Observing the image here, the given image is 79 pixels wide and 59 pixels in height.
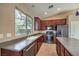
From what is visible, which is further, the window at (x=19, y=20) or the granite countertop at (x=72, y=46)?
the window at (x=19, y=20)

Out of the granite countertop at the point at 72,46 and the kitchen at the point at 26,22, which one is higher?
the kitchen at the point at 26,22

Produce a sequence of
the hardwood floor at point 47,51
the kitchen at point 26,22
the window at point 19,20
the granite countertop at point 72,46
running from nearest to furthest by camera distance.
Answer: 1. the granite countertop at point 72,46
2. the kitchen at point 26,22
3. the hardwood floor at point 47,51
4. the window at point 19,20

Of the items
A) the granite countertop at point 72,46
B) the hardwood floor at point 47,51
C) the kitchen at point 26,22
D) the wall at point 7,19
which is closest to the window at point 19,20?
the kitchen at point 26,22

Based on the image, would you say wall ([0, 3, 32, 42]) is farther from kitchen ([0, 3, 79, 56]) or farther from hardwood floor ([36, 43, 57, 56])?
hardwood floor ([36, 43, 57, 56])

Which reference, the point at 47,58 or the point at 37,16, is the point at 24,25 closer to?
the point at 37,16

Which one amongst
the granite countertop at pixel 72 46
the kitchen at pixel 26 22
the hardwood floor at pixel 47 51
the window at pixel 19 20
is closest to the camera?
the granite countertop at pixel 72 46

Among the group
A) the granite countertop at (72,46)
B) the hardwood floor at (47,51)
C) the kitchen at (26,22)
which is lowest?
the hardwood floor at (47,51)

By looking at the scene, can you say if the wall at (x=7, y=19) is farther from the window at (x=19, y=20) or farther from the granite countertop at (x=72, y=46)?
the granite countertop at (x=72, y=46)

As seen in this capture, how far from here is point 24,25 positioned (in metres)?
3.13

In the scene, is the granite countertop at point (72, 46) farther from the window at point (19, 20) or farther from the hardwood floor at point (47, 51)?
the window at point (19, 20)

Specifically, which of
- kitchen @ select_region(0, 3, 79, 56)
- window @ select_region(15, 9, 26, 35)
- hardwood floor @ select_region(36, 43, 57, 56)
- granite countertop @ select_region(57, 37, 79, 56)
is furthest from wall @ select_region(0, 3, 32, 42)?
granite countertop @ select_region(57, 37, 79, 56)

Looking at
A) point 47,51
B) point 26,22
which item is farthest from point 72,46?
point 26,22

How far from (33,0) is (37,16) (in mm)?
1550

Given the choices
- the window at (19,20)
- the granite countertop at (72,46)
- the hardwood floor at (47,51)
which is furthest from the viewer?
the window at (19,20)
